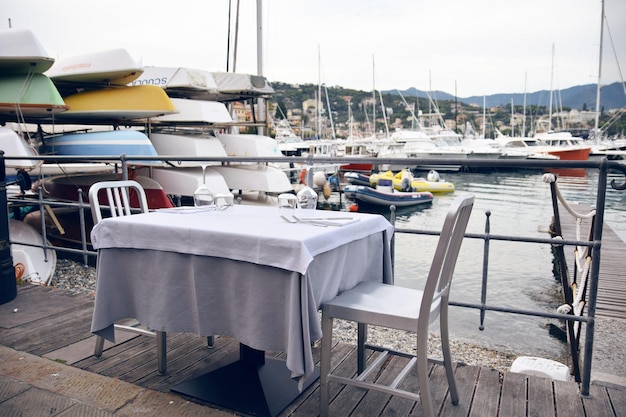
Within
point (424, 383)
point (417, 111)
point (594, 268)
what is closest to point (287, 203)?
point (424, 383)

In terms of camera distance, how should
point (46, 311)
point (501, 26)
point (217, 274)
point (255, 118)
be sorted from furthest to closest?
point (501, 26), point (255, 118), point (46, 311), point (217, 274)

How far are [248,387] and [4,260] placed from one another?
105 inches

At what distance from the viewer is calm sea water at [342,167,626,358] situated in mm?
6906

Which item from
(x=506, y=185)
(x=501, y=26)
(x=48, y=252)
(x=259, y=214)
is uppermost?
(x=501, y=26)

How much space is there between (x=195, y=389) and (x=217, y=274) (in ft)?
2.26

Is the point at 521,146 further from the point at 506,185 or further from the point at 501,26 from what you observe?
the point at 501,26

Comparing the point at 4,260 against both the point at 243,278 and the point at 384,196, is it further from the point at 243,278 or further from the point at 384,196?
the point at 384,196

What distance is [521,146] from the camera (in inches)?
1742

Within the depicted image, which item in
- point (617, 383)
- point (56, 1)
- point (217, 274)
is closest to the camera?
point (217, 274)

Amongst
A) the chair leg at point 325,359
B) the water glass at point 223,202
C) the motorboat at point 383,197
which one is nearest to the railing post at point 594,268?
the chair leg at point 325,359

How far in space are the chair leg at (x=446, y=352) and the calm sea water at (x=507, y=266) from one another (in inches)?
41.5

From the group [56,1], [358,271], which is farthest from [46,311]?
[56,1]

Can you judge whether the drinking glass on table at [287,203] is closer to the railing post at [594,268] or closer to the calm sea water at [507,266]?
the railing post at [594,268]

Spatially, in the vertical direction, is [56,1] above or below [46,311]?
above
